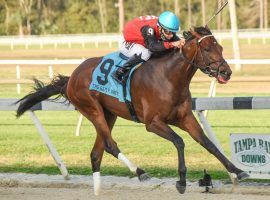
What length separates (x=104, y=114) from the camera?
25.4 feet

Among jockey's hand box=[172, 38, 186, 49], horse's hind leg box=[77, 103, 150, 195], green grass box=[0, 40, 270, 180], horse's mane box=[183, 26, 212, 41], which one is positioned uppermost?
horse's mane box=[183, 26, 212, 41]

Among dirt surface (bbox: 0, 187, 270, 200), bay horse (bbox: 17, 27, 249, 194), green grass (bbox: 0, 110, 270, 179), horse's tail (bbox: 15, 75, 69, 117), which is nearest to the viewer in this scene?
bay horse (bbox: 17, 27, 249, 194)

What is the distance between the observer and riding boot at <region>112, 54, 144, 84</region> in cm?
725

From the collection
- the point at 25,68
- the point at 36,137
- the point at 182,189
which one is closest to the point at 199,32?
the point at 182,189

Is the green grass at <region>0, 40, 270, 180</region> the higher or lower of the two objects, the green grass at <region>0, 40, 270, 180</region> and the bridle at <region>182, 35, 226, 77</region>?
the lower

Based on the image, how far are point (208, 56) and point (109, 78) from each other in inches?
44.2

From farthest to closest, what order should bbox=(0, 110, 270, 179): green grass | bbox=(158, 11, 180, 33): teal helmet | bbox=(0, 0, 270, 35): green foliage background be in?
bbox=(0, 0, 270, 35): green foliage background
bbox=(0, 110, 270, 179): green grass
bbox=(158, 11, 180, 33): teal helmet

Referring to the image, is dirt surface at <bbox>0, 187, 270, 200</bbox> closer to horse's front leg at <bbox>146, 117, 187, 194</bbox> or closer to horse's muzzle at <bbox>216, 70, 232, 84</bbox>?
horse's front leg at <bbox>146, 117, 187, 194</bbox>

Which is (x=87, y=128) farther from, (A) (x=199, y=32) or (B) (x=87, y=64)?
(A) (x=199, y=32)

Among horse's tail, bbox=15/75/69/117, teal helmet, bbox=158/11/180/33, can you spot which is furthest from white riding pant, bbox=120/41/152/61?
horse's tail, bbox=15/75/69/117

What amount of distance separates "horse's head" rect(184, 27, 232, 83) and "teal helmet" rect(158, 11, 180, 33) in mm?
272

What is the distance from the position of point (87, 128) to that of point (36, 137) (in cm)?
154

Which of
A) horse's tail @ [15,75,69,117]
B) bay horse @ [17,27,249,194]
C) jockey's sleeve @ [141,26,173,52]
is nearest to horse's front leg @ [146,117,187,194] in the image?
bay horse @ [17,27,249,194]

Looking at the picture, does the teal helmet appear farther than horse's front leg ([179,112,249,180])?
Yes
